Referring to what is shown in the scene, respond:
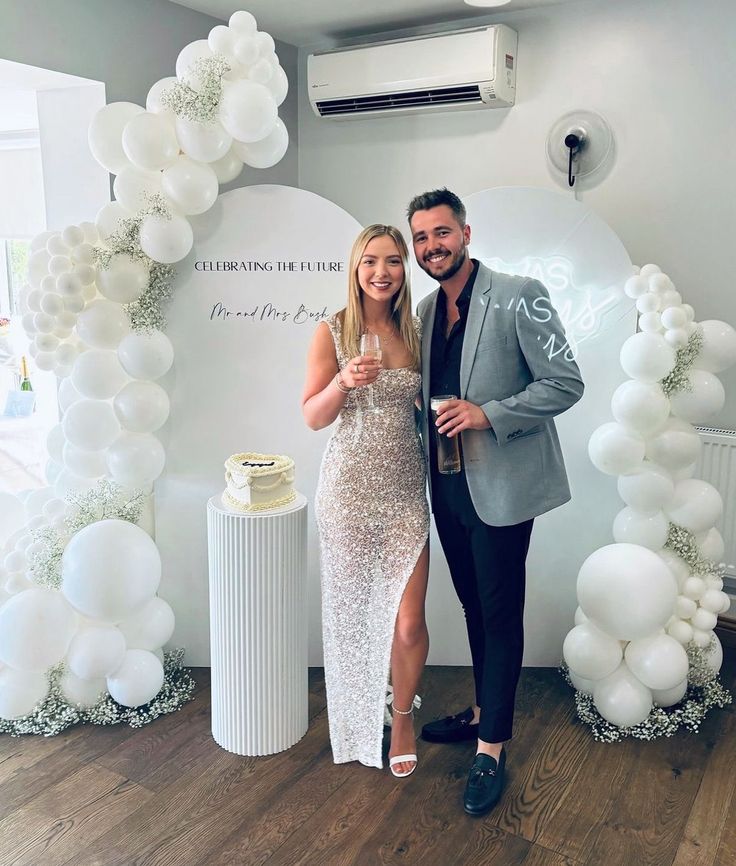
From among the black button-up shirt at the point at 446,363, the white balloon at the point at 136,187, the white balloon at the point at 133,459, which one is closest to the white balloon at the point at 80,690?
the white balloon at the point at 133,459

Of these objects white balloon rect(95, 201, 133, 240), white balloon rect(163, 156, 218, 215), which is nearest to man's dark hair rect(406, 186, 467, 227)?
white balloon rect(163, 156, 218, 215)

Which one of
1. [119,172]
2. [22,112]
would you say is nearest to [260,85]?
[119,172]

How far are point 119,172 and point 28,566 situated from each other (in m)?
1.28

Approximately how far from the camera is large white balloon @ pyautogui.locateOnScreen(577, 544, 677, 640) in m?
2.44

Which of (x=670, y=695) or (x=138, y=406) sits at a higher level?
Answer: (x=138, y=406)

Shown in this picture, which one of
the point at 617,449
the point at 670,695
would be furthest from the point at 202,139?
the point at 670,695

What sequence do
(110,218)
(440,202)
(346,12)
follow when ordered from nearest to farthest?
(440,202) < (110,218) < (346,12)

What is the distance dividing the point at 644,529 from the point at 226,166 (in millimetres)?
1804

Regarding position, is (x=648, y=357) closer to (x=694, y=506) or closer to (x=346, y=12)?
(x=694, y=506)

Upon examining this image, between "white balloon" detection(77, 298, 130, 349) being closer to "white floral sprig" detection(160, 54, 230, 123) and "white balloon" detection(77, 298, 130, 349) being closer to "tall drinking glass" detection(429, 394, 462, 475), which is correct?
"white floral sprig" detection(160, 54, 230, 123)

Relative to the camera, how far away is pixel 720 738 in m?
2.55

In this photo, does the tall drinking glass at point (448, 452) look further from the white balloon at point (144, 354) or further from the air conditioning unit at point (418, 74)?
the air conditioning unit at point (418, 74)

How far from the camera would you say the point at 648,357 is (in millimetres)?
2434

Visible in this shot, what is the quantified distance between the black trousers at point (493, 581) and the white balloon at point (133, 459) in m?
0.97
